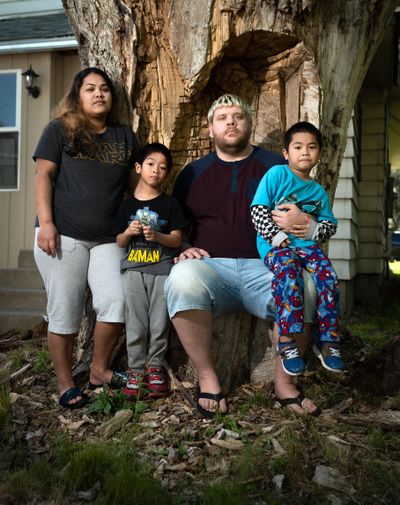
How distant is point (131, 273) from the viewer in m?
3.46

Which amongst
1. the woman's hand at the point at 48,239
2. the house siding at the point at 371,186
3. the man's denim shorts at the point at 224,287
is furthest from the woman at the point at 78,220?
the house siding at the point at 371,186

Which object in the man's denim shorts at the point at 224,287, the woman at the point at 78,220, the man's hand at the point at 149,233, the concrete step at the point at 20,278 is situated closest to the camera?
the man's denim shorts at the point at 224,287

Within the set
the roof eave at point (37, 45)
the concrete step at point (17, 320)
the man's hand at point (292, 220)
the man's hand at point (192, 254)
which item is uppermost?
the roof eave at point (37, 45)

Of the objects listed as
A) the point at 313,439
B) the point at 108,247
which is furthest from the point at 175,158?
the point at 313,439

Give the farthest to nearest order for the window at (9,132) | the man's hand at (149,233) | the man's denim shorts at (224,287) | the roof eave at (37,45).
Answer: the window at (9,132)
the roof eave at (37,45)
the man's hand at (149,233)
the man's denim shorts at (224,287)

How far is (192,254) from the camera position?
3.45 m

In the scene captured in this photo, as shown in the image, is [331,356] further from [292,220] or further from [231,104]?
[231,104]

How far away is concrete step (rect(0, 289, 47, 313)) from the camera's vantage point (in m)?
6.78

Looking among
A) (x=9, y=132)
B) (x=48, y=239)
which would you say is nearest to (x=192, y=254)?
(x=48, y=239)

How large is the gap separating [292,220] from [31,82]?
5.50m

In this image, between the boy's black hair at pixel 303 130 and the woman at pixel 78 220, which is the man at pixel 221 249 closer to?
the boy's black hair at pixel 303 130

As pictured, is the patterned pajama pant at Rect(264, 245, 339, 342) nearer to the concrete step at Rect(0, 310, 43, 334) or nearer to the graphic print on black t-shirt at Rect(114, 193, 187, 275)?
the graphic print on black t-shirt at Rect(114, 193, 187, 275)

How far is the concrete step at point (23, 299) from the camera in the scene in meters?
6.78

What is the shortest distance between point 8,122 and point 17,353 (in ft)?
14.2
